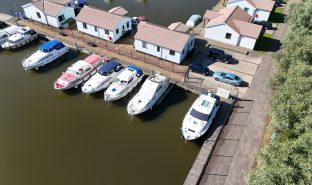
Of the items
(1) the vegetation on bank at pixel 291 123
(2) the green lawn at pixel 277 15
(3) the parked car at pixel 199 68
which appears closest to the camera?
(1) the vegetation on bank at pixel 291 123

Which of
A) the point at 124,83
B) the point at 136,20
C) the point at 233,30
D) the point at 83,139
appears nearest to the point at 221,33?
the point at 233,30

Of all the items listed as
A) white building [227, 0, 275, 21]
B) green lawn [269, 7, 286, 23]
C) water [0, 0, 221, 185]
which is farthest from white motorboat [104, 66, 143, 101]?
green lawn [269, 7, 286, 23]

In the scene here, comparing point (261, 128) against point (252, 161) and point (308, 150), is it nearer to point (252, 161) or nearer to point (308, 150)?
point (252, 161)

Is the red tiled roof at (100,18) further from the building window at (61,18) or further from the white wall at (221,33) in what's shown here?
the white wall at (221,33)

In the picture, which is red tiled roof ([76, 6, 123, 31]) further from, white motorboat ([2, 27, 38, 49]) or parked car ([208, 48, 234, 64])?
parked car ([208, 48, 234, 64])

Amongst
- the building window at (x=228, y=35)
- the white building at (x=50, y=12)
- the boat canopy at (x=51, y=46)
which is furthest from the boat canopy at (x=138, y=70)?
the white building at (x=50, y=12)

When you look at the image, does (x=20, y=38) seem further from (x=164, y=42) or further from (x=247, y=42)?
(x=247, y=42)

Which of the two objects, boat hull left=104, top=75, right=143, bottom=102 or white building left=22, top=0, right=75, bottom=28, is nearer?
boat hull left=104, top=75, right=143, bottom=102
